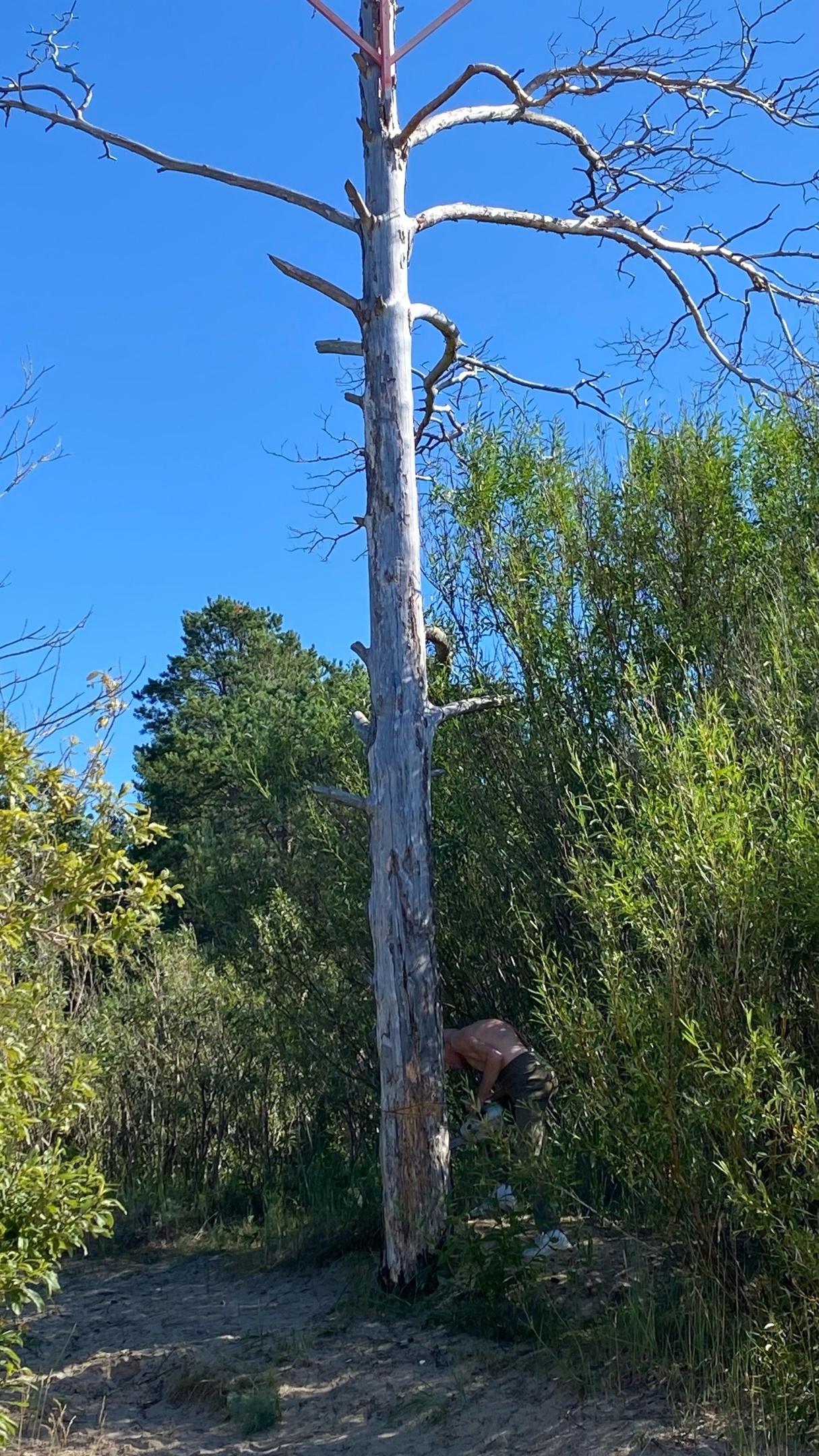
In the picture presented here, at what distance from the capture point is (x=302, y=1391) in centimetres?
599

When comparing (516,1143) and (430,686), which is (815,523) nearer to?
(430,686)

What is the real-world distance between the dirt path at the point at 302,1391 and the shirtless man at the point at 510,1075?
2.12 ft

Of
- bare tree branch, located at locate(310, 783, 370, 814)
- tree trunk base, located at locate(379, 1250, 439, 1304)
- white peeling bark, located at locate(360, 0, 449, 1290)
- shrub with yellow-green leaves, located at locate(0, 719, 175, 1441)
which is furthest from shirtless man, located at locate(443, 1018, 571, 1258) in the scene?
shrub with yellow-green leaves, located at locate(0, 719, 175, 1441)

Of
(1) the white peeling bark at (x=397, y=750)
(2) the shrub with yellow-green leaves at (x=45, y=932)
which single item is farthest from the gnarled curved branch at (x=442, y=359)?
(2) the shrub with yellow-green leaves at (x=45, y=932)

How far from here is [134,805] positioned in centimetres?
519

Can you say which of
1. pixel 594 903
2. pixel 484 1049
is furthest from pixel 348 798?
pixel 594 903

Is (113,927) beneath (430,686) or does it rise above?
beneath

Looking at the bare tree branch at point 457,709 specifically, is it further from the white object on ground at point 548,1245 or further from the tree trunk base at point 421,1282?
the tree trunk base at point 421,1282

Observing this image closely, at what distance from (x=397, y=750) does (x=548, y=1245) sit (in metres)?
2.55

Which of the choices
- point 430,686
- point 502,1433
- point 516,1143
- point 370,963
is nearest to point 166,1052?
point 370,963

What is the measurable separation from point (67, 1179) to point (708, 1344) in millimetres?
2568

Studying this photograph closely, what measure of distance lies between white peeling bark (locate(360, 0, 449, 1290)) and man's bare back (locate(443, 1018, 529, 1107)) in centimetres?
32

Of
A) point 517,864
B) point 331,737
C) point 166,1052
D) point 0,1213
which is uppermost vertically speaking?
point 331,737

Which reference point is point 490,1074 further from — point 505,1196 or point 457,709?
point 457,709
